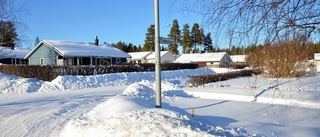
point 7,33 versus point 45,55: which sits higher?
point 45,55

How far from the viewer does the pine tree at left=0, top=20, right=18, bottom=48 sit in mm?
10258

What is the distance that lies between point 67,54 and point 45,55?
519cm

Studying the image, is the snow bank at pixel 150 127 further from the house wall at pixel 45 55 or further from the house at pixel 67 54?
the house wall at pixel 45 55

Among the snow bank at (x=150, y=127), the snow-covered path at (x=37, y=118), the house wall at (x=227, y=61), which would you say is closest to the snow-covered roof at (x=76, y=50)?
the house wall at (x=227, y=61)

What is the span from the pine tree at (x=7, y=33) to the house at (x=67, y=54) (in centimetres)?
2188

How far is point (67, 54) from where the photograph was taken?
3350 centimetres

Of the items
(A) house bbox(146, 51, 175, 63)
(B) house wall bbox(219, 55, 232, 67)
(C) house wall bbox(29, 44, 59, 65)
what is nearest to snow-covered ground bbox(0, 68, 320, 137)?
(B) house wall bbox(219, 55, 232, 67)

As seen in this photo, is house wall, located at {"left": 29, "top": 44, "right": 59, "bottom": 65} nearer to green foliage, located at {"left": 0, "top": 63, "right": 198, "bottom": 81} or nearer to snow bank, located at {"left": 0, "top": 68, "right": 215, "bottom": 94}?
green foliage, located at {"left": 0, "top": 63, "right": 198, "bottom": 81}

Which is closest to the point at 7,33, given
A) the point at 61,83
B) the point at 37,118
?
the point at 37,118

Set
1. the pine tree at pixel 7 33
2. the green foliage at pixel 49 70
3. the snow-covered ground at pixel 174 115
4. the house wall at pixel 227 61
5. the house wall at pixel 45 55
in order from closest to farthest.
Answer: the snow-covered ground at pixel 174 115 → the house wall at pixel 227 61 → the pine tree at pixel 7 33 → the green foliage at pixel 49 70 → the house wall at pixel 45 55

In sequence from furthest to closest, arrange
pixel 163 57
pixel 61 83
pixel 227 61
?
pixel 163 57 < pixel 61 83 < pixel 227 61

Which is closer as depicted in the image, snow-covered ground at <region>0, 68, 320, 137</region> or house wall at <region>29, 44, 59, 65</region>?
snow-covered ground at <region>0, 68, 320, 137</region>

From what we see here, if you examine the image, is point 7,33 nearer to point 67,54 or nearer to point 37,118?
point 37,118

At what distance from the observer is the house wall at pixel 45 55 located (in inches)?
1405
